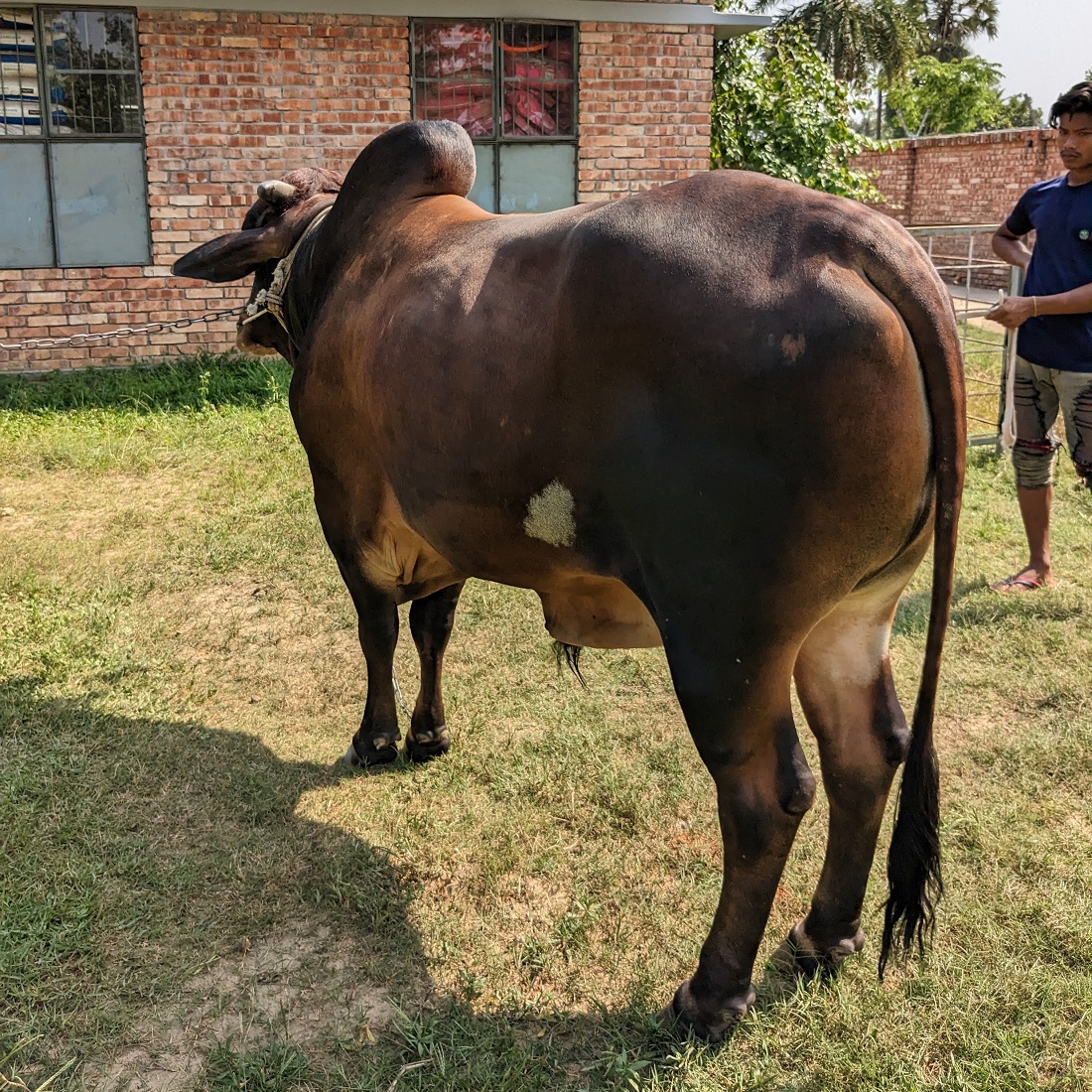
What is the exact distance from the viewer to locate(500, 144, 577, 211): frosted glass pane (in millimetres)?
9391

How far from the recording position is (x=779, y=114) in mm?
11477

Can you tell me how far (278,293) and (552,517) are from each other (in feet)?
5.83

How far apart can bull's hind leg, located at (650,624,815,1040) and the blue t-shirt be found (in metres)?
3.04

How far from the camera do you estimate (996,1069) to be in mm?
2402

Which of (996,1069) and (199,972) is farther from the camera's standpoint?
(199,972)

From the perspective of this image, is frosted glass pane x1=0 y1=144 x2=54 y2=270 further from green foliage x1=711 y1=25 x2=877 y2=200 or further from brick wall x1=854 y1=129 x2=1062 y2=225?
brick wall x1=854 y1=129 x2=1062 y2=225

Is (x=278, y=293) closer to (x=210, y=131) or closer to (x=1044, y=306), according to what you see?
(x=1044, y=306)

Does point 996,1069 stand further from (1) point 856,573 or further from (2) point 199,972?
(2) point 199,972

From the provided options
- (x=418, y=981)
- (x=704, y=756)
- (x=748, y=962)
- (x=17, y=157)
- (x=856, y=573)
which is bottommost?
(x=418, y=981)

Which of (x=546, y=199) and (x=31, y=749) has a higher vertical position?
(x=546, y=199)

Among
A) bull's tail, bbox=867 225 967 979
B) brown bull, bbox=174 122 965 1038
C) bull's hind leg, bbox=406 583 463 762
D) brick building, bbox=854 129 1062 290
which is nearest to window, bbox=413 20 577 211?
bull's hind leg, bbox=406 583 463 762

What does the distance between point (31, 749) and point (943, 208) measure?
69.5 ft

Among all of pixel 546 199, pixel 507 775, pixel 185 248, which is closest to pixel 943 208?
pixel 546 199

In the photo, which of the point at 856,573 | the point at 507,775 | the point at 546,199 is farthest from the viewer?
the point at 546,199
